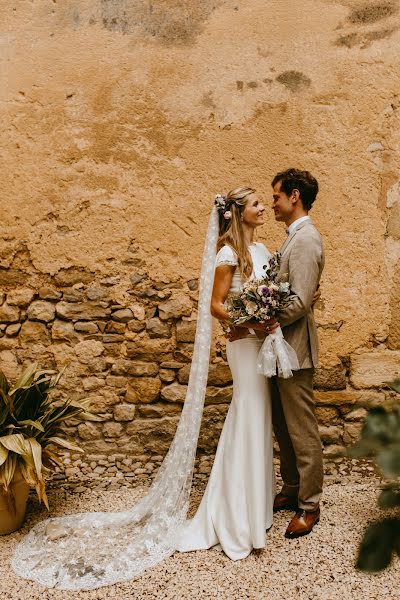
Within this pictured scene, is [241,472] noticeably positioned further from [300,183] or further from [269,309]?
[300,183]

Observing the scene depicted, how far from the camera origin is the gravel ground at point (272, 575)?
2.75 meters

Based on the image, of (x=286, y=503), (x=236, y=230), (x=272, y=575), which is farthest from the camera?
(x=286, y=503)

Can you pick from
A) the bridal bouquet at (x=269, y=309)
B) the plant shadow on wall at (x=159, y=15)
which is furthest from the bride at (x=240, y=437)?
the plant shadow on wall at (x=159, y=15)

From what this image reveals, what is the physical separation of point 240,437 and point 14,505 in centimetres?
148

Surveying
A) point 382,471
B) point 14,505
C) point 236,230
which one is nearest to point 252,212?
point 236,230

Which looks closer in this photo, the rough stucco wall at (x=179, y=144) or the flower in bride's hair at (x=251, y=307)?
the flower in bride's hair at (x=251, y=307)

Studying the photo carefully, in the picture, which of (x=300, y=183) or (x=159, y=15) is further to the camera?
(x=159, y=15)

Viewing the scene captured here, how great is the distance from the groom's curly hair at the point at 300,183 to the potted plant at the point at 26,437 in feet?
6.51

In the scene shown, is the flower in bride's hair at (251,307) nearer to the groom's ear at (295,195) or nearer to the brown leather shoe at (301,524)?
the groom's ear at (295,195)

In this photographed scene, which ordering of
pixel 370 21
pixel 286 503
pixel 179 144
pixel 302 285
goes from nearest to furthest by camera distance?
pixel 302 285 < pixel 286 503 < pixel 370 21 < pixel 179 144

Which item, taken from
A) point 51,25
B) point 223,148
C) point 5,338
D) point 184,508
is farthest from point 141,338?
point 51,25

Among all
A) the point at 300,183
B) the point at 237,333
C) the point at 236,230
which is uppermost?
the point at 300,183

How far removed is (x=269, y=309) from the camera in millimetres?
2945

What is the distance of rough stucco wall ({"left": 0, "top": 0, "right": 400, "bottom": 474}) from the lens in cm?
400
